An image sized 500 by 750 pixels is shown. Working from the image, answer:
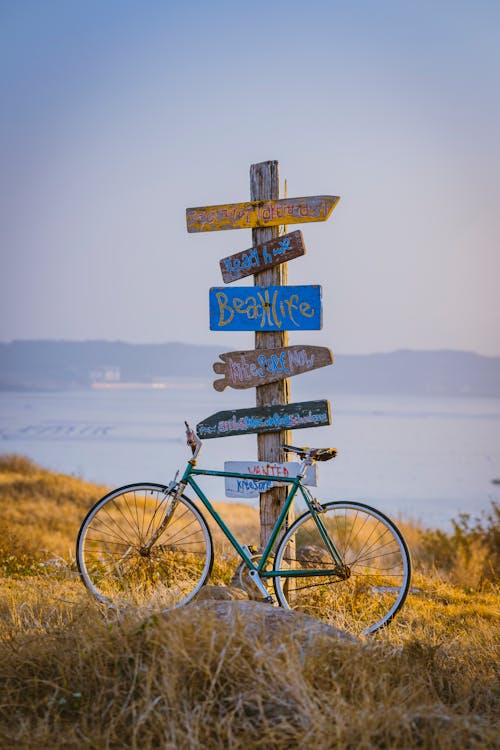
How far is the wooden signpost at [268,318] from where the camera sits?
6.14 metres

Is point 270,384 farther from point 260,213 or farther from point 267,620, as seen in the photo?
point 267,620

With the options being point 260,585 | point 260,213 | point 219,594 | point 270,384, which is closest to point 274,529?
point 260,585

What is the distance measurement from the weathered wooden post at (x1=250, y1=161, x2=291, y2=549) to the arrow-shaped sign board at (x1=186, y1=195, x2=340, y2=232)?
0.09 m

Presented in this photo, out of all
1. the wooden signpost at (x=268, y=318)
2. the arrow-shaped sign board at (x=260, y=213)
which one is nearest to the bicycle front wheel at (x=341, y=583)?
the wooden signpost at (x=268, y=318)

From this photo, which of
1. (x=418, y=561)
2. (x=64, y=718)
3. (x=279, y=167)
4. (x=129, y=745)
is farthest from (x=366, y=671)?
(x=418, y=561)

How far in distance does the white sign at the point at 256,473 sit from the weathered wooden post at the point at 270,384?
1.03 ft

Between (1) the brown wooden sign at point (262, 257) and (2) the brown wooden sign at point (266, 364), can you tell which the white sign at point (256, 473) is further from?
(1) the brown wooden sign at point (262, 257)

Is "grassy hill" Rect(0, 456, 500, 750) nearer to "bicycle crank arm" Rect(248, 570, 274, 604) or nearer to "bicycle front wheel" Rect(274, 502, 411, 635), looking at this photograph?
"bicycle front wheel" Rect(274, 502, 411, 635)

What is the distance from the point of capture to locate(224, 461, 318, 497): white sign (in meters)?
5.81

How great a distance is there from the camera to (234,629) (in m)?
3.88

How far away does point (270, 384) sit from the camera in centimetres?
632

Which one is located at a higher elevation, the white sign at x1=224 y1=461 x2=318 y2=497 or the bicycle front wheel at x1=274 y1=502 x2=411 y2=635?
the white sign at x1=224 y1=461 x2=318 y2=497

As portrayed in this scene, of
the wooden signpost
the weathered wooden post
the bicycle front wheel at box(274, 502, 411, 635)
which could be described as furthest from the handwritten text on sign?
the bicycle front wheel at box(274, 502, 411, 635)

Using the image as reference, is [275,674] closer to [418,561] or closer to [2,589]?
[2,589]
